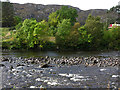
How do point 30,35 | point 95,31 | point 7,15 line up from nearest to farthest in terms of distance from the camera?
point 30,35
point 95,31
point 7,15

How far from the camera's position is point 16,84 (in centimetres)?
1481

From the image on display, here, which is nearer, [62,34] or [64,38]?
[64,38]

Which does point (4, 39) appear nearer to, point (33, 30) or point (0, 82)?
point (33, 30)

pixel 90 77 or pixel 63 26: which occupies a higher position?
pixel 63 26

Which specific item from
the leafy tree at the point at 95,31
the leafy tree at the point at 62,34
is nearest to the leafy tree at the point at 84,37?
the leafy tree at the point at 95,31

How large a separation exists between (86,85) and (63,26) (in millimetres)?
52918

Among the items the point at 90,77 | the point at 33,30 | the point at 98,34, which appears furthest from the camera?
the point at 98,34

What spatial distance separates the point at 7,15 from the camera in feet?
331

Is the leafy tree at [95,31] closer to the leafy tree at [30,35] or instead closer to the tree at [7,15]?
the leafy tree at [30,35]

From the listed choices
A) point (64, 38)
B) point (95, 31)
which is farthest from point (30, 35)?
point (95, 31)

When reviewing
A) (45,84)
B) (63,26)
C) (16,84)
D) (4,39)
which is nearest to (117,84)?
(45,84)

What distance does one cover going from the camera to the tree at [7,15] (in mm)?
96625

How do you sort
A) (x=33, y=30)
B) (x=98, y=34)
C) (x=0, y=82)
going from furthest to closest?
(x=98, y=34) → (x=33, y=30) → (x=0, y=82)

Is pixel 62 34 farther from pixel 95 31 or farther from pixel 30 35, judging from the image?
pixel 95 31
